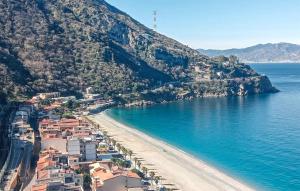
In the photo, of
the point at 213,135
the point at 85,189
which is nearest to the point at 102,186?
the point at 85,189

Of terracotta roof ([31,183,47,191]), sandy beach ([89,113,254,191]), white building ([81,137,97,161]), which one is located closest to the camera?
terracotta roof ([31,183,47,191])

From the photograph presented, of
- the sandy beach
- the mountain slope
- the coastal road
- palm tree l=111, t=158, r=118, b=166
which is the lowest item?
the sandy beach

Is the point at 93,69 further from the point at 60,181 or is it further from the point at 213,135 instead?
the point at 60,181

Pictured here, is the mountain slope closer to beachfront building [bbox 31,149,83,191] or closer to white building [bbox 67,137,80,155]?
white building [bbox 67,137,80,155]

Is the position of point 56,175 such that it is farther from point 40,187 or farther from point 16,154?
point 16,154

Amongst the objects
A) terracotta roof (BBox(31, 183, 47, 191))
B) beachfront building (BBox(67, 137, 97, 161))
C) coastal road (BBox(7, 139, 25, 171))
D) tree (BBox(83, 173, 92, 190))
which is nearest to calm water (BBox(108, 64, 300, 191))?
beachfront building (BBox(67, 137, 97, 161))

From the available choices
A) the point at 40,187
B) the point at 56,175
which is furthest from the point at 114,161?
the point at 40,187

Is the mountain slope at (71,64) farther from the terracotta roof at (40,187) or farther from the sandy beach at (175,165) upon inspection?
the terracotta roof at (40,187)

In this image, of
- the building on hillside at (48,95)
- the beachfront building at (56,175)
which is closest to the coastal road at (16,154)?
the beachfront building at (56,175)

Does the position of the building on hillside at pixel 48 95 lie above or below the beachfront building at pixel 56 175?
above
